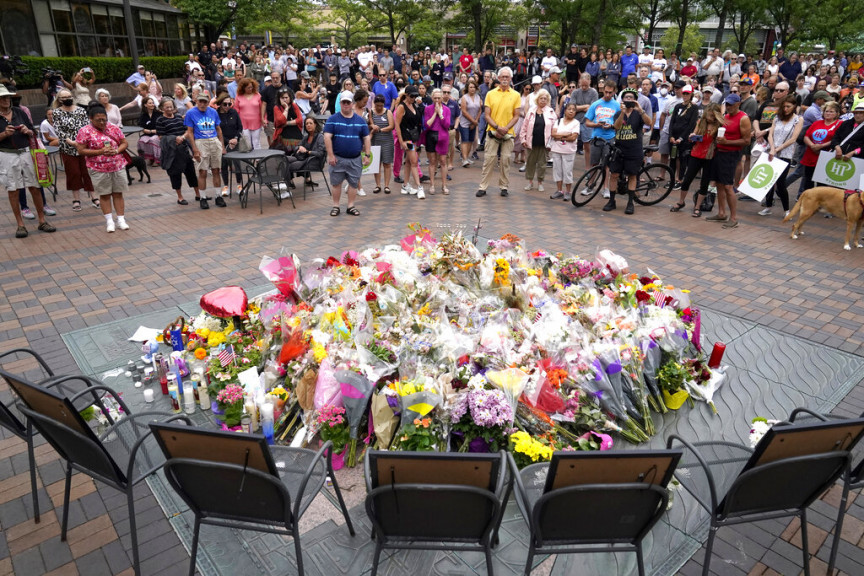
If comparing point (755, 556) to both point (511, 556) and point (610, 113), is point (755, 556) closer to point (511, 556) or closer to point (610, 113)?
point (511, 556)

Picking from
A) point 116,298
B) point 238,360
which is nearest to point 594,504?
point 238,360

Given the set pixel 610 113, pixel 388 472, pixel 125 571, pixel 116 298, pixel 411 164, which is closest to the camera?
pixel 388 472

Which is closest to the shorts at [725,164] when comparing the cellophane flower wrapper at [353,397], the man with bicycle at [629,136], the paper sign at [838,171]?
the man with bicycle at [629,136]

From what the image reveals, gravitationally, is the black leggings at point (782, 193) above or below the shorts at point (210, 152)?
below

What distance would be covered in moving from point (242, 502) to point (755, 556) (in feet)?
8.54

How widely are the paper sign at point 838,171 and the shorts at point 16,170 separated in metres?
11.3

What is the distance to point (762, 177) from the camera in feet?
30.5

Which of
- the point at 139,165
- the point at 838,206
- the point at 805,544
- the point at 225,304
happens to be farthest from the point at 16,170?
the point at 838,206

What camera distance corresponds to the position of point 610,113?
31.6ft

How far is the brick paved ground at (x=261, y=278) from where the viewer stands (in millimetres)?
3021

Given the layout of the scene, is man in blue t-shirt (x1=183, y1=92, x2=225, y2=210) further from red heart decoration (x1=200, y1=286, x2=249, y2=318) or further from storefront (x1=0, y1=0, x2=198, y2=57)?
storefront (x1=0, y1=0, x2=198, y2=57)

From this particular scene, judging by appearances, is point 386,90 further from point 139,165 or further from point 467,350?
point 467,350

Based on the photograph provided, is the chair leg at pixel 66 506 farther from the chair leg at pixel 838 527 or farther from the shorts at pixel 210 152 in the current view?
the shorts at pixel 210 152

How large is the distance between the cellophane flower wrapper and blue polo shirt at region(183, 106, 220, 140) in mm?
6916
